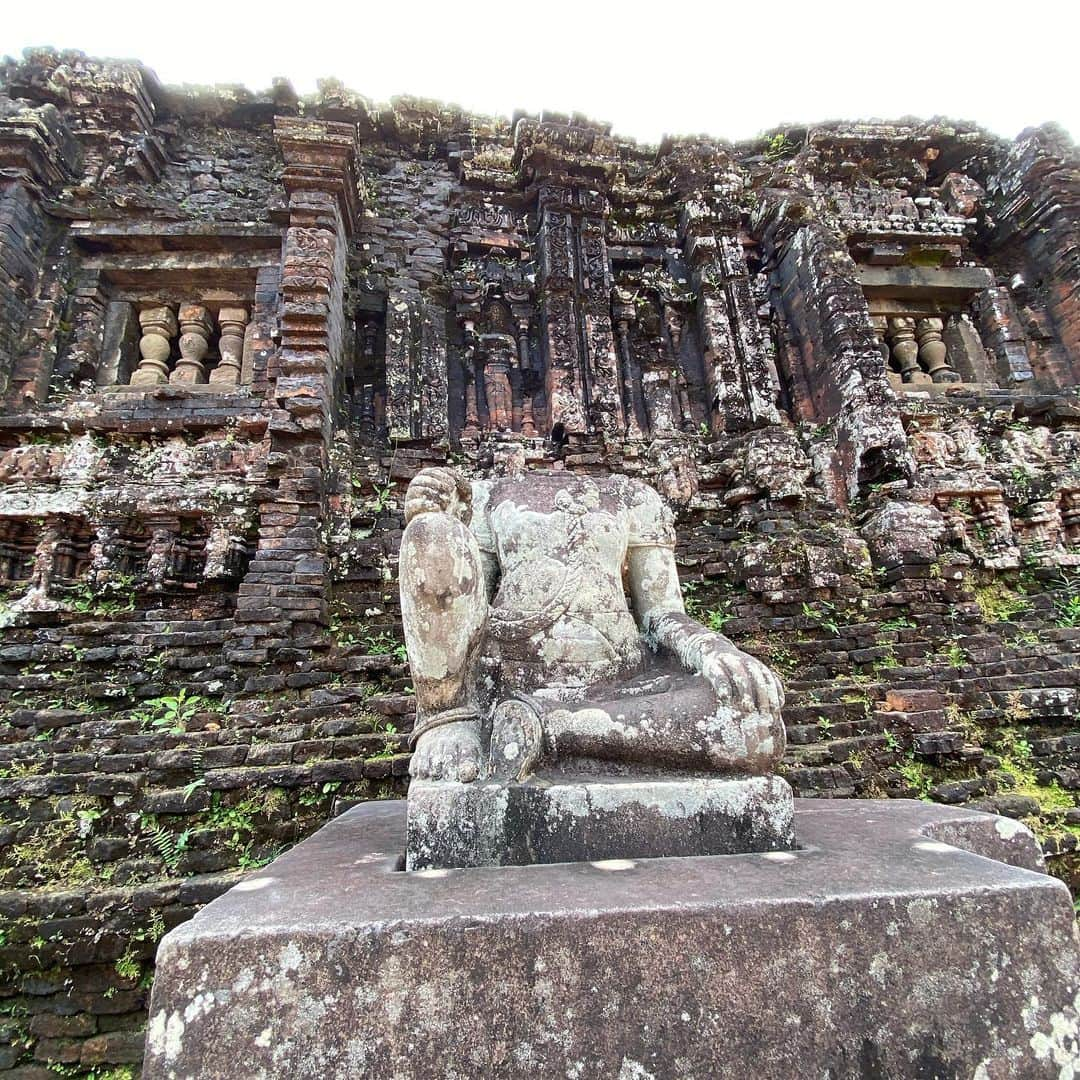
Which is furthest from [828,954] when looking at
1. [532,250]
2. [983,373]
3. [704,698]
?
[983,373]

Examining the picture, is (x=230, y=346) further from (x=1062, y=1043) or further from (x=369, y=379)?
(x=1062, y=1043)

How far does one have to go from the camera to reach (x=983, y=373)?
9.21 meters

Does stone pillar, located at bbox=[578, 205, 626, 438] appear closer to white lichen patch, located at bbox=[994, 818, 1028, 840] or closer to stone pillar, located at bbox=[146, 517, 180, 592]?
stone pillar, located at bbox=[146, 517, 180, 592]

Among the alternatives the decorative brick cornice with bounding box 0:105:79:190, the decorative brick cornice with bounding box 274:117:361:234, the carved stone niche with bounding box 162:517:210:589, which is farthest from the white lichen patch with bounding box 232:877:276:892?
the decorative brick cornice with bounding box 0:105:79:190

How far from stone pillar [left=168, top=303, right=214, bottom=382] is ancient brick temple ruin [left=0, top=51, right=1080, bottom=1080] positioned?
0.21 ft

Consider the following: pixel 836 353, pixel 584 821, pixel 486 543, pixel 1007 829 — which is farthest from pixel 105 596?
pixel 836 353

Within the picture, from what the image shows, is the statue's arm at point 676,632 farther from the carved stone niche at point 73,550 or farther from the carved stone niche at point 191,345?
the carved stone niche at point 191,345

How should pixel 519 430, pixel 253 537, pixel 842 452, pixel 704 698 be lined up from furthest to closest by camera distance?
pixel 519 430 → pixel 842 452 → pixel 253 537 → pixel 704 698

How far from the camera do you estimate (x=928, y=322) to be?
9359 millimetres

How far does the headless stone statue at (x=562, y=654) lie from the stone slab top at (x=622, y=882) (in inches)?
8.7

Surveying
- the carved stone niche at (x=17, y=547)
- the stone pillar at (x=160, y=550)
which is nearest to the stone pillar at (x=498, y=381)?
the stone pillar at (x=160, y=550)

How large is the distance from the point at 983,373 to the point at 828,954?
A: 10.3 metres

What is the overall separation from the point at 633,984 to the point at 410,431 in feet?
21.2

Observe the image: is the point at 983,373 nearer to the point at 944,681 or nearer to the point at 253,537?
the point at 944,681
